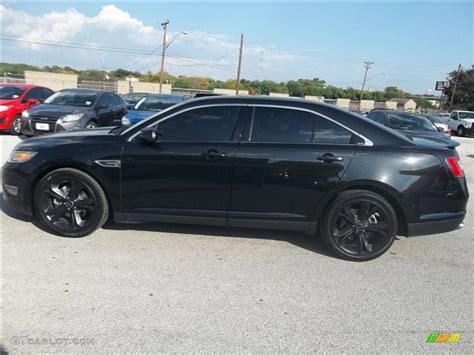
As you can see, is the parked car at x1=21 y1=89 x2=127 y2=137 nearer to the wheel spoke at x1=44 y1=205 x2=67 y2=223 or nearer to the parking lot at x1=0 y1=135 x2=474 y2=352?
the parking lot at x1=0 y1=135 x2=474 y2=352

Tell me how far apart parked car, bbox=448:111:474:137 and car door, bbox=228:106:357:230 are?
85.4 feet

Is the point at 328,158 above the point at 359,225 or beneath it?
above

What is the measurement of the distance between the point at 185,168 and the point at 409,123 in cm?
977

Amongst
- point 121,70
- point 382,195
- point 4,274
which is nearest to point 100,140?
point 4,274

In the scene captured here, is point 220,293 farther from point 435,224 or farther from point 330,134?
point 435,224

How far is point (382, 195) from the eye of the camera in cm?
395

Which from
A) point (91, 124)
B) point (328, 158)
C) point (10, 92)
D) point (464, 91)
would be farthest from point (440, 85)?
point (328, 158)

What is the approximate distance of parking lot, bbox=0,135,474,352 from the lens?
105 inches

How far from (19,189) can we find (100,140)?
3.50 feet

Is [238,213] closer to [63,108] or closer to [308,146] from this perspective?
[308,146]

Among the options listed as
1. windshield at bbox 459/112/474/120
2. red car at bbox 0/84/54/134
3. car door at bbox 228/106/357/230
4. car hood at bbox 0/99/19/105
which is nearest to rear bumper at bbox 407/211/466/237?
car door at bbox 228/106/357/230

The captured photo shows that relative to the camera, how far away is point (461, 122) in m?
26.1

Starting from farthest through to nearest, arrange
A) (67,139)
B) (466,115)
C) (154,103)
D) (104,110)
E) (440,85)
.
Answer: (440,85)
(466,115)
(154,103)
(104,110)
(67,139)

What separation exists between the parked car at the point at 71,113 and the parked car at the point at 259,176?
18.2 feet
